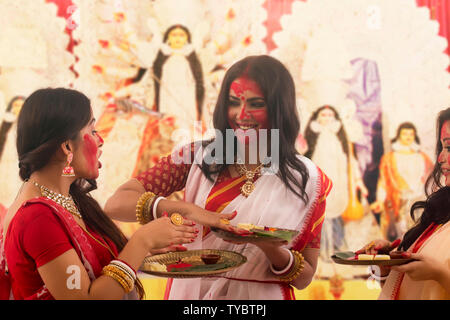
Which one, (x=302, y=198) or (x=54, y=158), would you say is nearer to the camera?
(x=54, y=158)

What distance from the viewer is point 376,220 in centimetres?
378

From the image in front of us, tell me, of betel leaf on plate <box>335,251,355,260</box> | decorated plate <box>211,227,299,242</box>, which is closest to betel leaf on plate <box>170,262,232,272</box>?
decorated plate <box>211,227,299,242</box>

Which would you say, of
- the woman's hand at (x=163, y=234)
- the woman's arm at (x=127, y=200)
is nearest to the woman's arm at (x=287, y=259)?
the woman's hand at (x=163, y=234)

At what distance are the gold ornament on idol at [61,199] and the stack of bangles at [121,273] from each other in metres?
0.30

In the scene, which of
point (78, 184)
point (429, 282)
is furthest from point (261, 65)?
point (429, 282)

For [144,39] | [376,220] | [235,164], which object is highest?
[144,39]

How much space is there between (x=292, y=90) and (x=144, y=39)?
154 cm

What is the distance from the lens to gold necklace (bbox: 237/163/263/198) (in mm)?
2562

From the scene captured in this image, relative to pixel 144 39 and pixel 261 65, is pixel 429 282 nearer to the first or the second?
pixel 261 65

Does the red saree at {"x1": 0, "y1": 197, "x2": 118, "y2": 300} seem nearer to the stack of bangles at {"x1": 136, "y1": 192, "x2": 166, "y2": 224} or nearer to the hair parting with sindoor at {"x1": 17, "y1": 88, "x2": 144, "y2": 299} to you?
the hair parting with sindoor at {"x1": 17, "y1": 88, "x2": 144, "y2": 299}

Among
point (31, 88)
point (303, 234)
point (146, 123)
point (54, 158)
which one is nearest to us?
point (54, 158)

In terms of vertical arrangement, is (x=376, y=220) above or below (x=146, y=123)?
below

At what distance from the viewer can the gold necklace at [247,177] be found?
2.56 metres

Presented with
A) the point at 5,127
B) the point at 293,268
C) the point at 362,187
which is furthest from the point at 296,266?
the point at 5,127
